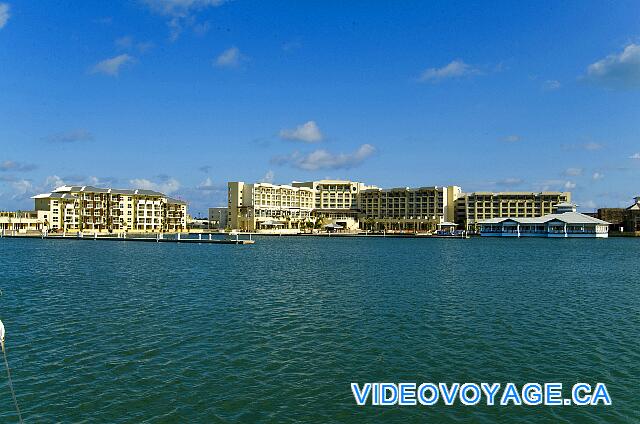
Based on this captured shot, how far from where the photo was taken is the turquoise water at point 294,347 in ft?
55.7

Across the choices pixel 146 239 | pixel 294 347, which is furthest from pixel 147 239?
pixel 294 347

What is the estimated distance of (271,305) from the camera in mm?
36500

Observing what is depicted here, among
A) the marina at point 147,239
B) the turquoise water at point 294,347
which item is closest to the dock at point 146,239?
the marina at point 147,239

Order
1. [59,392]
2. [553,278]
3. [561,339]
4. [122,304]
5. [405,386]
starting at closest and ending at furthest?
1. [59,392]
2. [405,386]
3. [561,339]
4. [122,304]
5. [553,278]

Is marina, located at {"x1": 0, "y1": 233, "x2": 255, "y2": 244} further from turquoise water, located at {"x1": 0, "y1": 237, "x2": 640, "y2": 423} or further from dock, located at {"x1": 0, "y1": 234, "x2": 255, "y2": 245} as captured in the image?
turquoise water, located at {"x1": 0, "y1": 237, "x2": 640, "y2": 423}

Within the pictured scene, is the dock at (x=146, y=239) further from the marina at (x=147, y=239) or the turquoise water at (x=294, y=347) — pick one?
the turquoise water at (x=294, y=347)

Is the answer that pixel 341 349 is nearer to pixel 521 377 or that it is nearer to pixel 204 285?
pixel 521 377

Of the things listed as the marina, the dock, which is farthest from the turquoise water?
the marina

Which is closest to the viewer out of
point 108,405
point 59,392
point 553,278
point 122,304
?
point 108,405

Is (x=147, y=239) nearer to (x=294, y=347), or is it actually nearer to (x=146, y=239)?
(x=146, y=239)

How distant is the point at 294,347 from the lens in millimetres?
24453

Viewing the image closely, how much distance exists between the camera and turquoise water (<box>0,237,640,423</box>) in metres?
17.0

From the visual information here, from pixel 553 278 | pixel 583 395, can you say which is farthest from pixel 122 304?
pixel 553 278

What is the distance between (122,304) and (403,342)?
21839 mm
